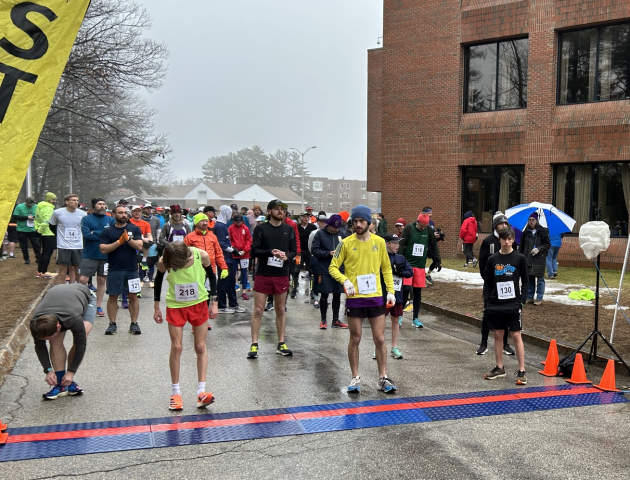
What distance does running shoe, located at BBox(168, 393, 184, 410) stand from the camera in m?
6.26

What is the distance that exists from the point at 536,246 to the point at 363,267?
22.2ft

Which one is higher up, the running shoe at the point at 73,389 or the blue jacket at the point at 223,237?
the blue jacket at the point at 223,237

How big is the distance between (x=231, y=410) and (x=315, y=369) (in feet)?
6.49

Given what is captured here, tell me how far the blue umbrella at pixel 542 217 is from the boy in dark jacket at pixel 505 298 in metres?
4.13

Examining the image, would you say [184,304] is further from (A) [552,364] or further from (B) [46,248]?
(B) [46,248]

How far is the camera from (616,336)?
9945 mm

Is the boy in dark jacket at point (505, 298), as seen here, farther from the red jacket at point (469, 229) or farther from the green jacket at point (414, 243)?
the red jacket at point (469, 229)

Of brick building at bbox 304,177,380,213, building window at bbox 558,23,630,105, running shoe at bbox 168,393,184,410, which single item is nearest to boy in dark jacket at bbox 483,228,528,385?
running shoe at bbox 168,393,184,410

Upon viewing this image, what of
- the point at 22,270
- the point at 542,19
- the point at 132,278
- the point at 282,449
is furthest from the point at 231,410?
the point at 542,19

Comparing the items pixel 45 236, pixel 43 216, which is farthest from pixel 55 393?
pixel 43 216

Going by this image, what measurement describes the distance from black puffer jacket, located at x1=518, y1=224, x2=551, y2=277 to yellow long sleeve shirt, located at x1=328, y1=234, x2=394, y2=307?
6253mm

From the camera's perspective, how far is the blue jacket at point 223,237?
12.5 meters

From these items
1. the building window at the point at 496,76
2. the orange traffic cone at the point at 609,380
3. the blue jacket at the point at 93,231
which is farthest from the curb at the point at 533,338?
the building window at the point at 496,76

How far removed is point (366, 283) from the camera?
7.01 metres
